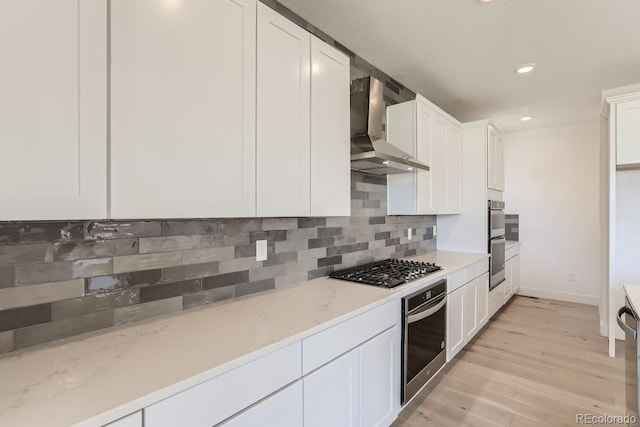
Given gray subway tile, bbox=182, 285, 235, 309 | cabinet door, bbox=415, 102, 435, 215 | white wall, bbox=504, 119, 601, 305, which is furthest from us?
white wall, bbox=504, 119, 601, 305

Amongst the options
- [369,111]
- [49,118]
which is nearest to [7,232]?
[49,118]

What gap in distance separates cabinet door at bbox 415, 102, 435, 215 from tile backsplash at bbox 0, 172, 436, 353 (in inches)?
42.5

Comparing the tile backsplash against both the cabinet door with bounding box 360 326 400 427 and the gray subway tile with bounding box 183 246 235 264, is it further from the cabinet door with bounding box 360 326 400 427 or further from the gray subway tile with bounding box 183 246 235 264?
the cabinet door with bounding box 360 326 400 427

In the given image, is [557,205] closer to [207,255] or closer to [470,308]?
[470,308]

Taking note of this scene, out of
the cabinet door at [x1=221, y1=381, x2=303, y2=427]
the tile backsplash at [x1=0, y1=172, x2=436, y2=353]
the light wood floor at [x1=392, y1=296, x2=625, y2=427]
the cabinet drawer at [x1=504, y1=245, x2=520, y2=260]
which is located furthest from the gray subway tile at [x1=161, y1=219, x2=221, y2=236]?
the cabinet drawer at [x1=504, y1=245, x2=520, y2=260]

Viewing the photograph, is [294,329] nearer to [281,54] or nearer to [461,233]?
[281,54]

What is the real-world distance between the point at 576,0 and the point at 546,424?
2604 mm

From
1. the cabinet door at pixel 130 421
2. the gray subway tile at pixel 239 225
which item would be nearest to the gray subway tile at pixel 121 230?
the gray subway tile at pixel 239 225

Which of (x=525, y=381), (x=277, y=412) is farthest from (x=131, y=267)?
(x=525, y=381)

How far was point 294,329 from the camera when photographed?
1.28 meters

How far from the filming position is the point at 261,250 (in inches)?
72.9

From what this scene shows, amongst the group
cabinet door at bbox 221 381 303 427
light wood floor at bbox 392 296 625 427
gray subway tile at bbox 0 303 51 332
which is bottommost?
light wood floor at bbox 392 296 625 427

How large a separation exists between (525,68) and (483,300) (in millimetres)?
2238

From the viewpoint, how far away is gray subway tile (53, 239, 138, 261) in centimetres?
116
